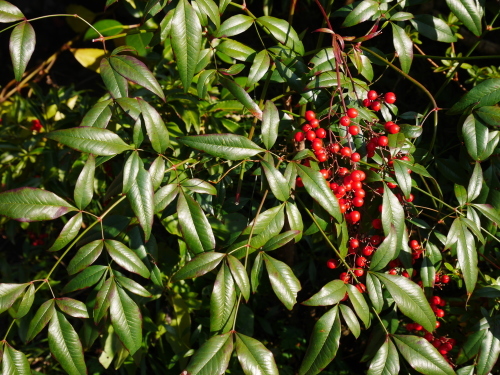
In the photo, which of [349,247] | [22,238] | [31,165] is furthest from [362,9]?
[22,238]

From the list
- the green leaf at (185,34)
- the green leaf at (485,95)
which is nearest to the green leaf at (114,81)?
the green leaf at (185,34)

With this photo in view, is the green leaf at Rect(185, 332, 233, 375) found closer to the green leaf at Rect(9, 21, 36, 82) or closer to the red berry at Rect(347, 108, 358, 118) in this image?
the red berry at Rect(347, 108, 358, 118)

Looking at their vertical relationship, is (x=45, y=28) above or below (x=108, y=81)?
below

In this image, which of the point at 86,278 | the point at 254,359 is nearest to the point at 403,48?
the point at 254,359

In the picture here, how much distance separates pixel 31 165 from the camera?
70.6 inches

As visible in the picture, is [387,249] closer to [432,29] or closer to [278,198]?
[278,198]

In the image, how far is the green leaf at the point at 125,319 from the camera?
950mm

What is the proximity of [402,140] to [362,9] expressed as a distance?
0.95 feet

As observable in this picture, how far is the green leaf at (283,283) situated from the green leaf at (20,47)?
0.58 m

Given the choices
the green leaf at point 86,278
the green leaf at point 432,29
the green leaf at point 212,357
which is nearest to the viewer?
the green leaf at point 212,357

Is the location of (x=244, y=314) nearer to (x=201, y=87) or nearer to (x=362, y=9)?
(x=201, y=87)

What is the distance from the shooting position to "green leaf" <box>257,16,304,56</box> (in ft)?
3.49

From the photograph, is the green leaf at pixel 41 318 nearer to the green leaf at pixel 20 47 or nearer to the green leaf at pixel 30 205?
the green leaf at pixel 30 205

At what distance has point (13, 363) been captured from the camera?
0.95 metres
